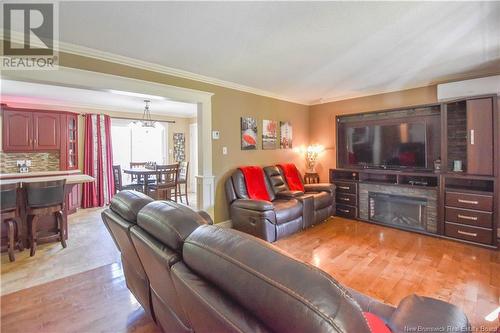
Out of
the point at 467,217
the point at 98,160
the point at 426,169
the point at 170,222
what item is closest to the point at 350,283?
the point at 170,222

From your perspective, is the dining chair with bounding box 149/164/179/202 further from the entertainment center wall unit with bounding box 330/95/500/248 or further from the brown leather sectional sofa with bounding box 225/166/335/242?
the entertainment center wall unit with bounding box 330/95/500/248

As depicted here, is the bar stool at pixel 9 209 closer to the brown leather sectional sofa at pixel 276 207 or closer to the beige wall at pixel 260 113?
the beige wall at pixel 260 113

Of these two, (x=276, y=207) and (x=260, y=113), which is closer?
(x=276, y=207)

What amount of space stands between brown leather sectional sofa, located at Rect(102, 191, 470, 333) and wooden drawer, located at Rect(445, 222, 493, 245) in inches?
121

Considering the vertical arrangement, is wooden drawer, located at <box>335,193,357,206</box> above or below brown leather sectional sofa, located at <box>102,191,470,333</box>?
below

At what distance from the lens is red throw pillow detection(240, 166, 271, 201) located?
158 inches

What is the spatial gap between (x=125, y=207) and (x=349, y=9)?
222 cm

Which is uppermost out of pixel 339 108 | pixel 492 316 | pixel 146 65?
pixel 146 65

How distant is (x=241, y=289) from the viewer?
0.70 metres

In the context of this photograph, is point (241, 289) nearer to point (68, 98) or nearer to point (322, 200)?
point (322, 200)

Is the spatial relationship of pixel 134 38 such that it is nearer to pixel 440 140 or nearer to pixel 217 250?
pixel 217 250

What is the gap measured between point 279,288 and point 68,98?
5886 mm

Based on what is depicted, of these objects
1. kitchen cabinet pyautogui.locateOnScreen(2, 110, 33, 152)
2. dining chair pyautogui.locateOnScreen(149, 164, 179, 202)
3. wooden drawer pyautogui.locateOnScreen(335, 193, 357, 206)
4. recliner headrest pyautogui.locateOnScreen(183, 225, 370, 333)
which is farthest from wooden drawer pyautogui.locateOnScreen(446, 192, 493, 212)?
kitchen cabinet pyautogui.locateOnScreen(2, 110, 33, 152)

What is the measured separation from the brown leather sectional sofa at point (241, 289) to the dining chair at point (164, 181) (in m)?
3.92
